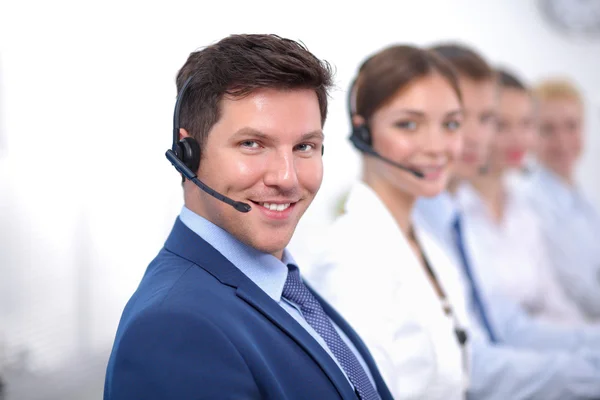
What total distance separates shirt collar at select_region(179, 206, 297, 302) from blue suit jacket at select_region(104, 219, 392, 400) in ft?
0.06

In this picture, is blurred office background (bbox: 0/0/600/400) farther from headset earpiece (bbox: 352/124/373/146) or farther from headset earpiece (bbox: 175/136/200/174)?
headset earpiece (bbox: 175/136/200/174)

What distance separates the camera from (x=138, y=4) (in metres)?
1.66

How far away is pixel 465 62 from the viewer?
204 cm

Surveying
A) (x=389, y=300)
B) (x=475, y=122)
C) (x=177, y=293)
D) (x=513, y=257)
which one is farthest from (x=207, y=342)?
(x=513, y=257)

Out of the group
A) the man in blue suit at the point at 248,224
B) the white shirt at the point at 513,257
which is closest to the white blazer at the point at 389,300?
the man in blue suit at the point at 248,224

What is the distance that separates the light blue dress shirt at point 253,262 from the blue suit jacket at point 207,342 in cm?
2

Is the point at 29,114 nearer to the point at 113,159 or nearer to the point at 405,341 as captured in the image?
the point at 113,159

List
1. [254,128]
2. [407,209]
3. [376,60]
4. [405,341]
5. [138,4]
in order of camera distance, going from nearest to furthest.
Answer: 1. [254,128]
2. [405,341]
3. [376,60]
4. [407,209]
5. [138,4]

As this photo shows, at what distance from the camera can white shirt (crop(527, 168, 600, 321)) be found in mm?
2756

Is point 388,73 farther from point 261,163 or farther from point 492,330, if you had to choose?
point 492,330

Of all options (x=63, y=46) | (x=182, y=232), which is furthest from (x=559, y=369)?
(x=63, y=46)

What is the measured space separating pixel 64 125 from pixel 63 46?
171 mm

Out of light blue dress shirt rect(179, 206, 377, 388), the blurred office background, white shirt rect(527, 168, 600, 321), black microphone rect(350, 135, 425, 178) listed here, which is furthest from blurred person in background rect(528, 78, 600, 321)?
light blue dress shirt rect(179, 206, 377, 388)

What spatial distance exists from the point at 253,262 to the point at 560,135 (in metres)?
2.44
